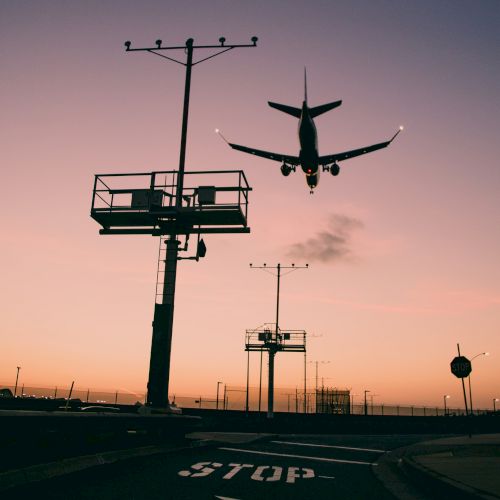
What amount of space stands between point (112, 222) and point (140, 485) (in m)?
14.3

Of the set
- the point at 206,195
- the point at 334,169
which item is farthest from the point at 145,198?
the point at 334,169

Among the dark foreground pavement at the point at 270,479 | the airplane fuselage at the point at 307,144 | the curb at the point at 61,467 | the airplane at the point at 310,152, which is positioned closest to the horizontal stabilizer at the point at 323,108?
the airplane at the point at 310,152

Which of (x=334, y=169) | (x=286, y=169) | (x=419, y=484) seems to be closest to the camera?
(x=419, y=484)

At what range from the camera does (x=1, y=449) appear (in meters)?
9.03

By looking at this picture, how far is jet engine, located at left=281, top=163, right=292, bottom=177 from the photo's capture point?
138ft

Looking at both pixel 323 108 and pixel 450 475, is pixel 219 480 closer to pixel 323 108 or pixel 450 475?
pixel 450 475

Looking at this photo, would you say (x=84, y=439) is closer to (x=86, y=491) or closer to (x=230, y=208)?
(x=86, y=491)

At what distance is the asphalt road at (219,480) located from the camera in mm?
9055

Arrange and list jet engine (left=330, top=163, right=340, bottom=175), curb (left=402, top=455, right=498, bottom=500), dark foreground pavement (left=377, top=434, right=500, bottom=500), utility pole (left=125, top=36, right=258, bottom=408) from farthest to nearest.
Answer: jet engine (left=330, top=163, right=340, bottom=175)
utility pole (left=125, top=36, right=258, bottom=408)
dark foreground pavement (left=377, top=434, right=500, bottom=500)
curb (left=402, top=455, right=498, bottom=500)

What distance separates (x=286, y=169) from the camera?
4225cm

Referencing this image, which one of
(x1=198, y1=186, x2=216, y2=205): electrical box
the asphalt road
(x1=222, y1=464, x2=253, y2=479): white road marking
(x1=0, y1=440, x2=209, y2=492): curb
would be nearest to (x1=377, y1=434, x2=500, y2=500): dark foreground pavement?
the asphalt road

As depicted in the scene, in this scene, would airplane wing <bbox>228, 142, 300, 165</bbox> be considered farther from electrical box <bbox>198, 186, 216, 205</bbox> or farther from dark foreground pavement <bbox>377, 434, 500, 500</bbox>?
dark foreground pavement <bbox>377, 434, 500, 500</bbox>

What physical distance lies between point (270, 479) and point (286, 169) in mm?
32584

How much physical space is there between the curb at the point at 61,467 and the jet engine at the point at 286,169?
97.3 ft
